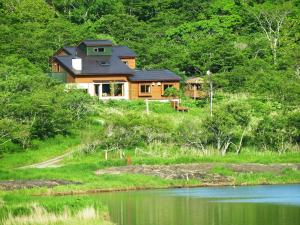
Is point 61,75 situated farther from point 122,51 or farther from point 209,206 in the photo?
point 209,206

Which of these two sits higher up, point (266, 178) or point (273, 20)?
point (273, 20)

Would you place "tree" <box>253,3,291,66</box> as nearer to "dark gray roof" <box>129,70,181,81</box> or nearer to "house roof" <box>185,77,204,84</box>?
"house roof" <box>185,77,204,84</box>

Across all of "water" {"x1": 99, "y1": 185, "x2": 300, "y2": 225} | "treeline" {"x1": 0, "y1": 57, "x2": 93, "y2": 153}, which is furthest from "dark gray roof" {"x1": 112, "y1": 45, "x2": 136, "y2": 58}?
"water" {"x1": 99, "y1": 185, "x2": 300, "y2": 225}

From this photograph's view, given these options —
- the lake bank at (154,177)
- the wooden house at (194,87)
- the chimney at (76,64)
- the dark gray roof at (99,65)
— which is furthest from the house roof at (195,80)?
the lake bank at (154,177)

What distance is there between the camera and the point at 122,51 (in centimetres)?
8269

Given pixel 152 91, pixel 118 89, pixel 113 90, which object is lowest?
pixel 152 91

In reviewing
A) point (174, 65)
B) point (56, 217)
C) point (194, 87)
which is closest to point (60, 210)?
point (56, 217)

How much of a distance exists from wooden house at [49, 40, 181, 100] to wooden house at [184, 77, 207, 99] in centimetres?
170

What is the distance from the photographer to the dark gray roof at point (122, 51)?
81594mm

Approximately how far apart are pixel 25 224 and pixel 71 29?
64062mm

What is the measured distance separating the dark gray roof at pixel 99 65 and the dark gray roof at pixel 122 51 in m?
2.35

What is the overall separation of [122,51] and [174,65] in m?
5.50

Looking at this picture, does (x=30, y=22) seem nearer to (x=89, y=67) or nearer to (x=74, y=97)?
(x=89, y=67)

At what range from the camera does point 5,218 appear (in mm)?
31547
